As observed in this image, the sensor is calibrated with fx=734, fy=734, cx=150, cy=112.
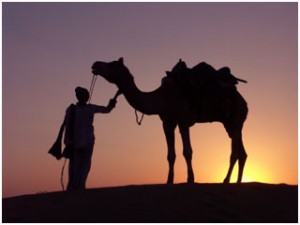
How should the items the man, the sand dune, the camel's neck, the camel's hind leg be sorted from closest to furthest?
the sand dune, the man, the camel's neck, the camel's hind leg

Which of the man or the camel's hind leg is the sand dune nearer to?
the man

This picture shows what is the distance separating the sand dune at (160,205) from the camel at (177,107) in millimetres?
1953

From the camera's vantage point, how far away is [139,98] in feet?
52.3

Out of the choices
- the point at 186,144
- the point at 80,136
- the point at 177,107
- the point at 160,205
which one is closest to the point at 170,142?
the point at 186,144

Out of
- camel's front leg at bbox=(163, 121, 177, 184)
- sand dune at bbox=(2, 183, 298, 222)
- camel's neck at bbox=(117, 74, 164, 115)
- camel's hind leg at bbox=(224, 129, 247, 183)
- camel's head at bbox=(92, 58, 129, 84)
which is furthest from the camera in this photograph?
camel's hind leg at bbox=(224, 129, 247, 183)

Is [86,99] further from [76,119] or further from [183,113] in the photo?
[183,113]

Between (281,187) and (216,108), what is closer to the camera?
(281,187)

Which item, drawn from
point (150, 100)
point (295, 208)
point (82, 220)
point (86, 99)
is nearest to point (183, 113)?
point (150, 100)

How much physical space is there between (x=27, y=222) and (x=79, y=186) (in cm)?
291

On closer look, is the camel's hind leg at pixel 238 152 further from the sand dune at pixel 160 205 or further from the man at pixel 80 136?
the man at pixel 80 136

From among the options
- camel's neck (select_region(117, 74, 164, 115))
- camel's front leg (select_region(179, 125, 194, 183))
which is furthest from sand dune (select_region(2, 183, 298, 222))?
camel's neck (select_region(117, 74, 164, 115))

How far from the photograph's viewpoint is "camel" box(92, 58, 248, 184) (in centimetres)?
1566

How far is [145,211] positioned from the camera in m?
12.4

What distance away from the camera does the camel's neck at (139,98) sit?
51.7 feet
